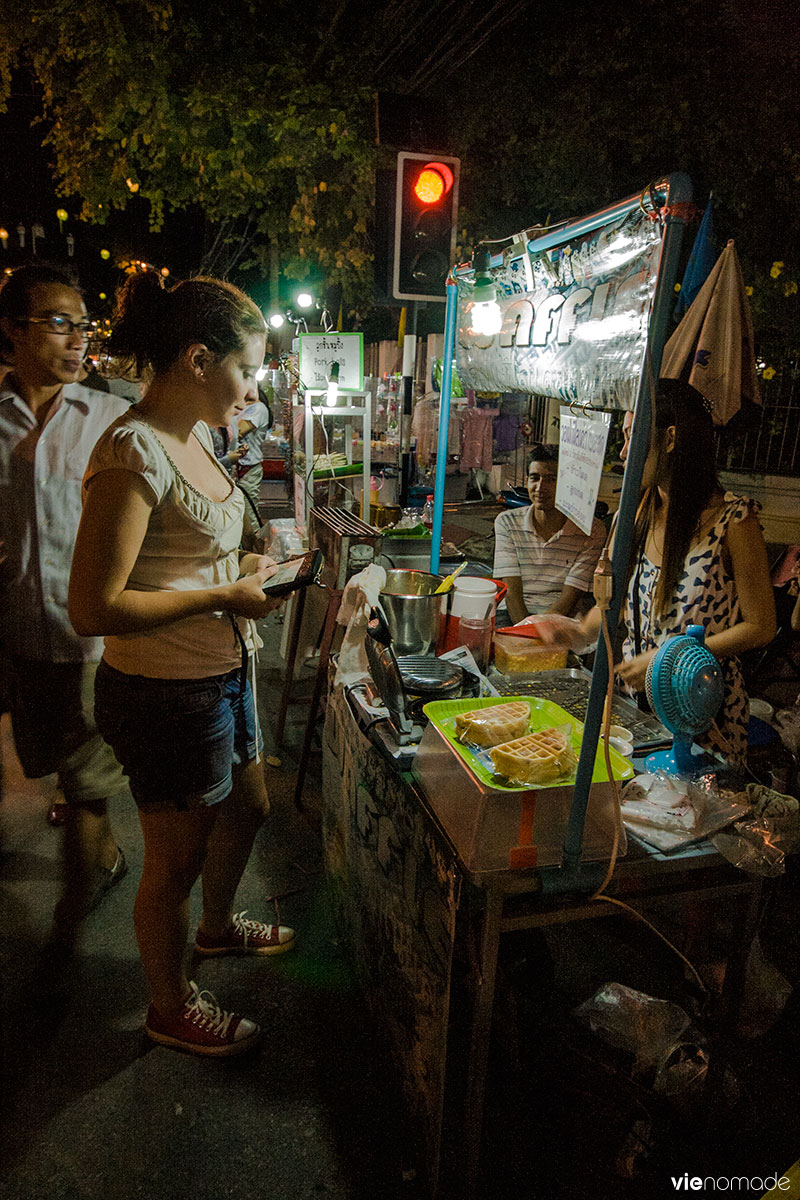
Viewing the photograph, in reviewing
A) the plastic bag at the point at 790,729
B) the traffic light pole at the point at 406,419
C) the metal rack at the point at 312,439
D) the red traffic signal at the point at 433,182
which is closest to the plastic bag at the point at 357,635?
the plastic bag at the point at 790,729

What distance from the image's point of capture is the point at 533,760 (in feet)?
5.20

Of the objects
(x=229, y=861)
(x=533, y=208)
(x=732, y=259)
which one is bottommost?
(x=229, y=861)

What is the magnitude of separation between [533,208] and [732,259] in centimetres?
796

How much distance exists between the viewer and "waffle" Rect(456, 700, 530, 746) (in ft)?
5.77

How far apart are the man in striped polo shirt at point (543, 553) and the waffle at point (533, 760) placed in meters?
2.49

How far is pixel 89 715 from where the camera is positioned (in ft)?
8.94

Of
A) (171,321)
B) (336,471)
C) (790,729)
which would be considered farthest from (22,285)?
(790,729)

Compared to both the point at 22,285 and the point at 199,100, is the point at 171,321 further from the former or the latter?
the point at 199,100

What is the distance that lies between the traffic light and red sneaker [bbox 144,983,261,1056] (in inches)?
163

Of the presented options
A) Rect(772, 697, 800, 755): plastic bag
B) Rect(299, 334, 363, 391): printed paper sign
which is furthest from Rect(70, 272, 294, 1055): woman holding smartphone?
Rect(299, 334, 363, 391): printed paper sign

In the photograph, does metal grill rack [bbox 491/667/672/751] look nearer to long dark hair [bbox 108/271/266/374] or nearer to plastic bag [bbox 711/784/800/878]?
plastic bag [bbox 711/784/800/878]

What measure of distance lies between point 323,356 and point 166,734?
4.17 meters

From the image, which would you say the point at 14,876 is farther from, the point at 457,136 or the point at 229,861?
the point at 457,136

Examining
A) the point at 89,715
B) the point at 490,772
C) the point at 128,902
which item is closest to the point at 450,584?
the point at 490,772
